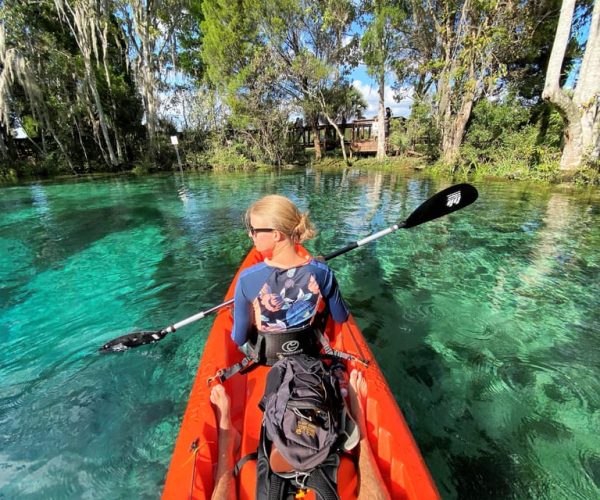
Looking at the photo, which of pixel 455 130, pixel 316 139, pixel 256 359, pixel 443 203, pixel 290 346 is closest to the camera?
pixel 290 346

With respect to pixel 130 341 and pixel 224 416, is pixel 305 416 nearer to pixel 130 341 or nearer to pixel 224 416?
pixel 224 416

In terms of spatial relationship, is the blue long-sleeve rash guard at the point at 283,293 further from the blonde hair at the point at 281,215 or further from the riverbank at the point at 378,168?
the riverbank at the point at 378,168

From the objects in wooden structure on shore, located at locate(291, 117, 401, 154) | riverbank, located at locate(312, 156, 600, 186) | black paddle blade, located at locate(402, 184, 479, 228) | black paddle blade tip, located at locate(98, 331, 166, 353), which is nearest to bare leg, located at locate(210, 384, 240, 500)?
black paddle blade tip, located at locate(98, 331, 166, 353)

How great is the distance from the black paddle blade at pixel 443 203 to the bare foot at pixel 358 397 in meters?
2.43

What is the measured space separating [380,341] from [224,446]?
2104 millimetres

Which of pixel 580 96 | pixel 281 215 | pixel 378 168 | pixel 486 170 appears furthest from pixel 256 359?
pixel 378 168

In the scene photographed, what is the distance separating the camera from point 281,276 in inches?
71.9

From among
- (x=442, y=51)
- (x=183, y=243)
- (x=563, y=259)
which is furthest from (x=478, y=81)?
(x=183, y=243)

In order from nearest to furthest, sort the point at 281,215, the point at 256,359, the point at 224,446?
the point at 224,446 → the point at 281,215 → the point at 256,359

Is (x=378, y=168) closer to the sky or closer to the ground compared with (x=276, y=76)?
closer to the ground

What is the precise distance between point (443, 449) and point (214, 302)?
10.2 feet

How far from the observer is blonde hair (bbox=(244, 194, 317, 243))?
1.77 m

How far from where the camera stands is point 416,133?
18.5 m

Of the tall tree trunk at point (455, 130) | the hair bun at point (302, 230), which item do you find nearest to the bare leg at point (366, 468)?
the hair bun at point (302, 230)
